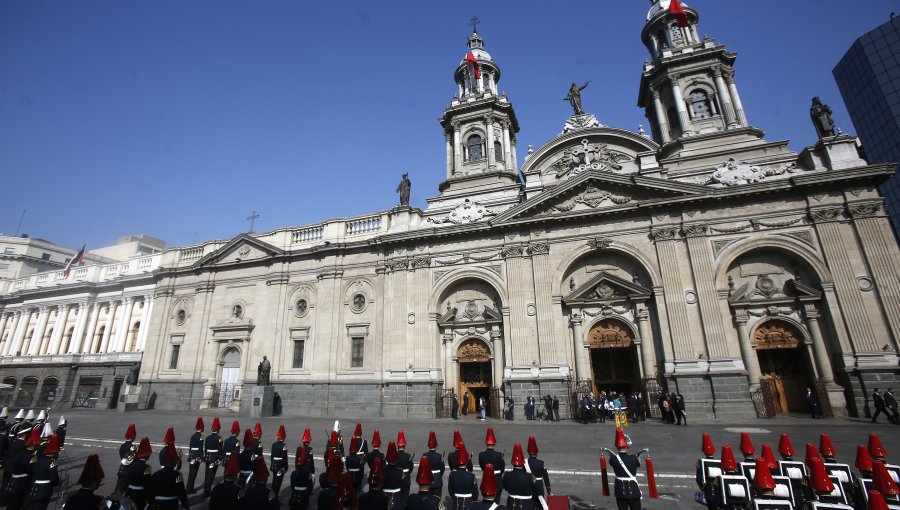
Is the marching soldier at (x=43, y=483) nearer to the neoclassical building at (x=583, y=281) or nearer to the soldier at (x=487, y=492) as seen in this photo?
the soldier at (x=487, y=492)

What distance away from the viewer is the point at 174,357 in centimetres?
3198

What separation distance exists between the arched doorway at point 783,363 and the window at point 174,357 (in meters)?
37.7

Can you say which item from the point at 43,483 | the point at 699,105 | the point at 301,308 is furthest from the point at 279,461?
the point at 699,105

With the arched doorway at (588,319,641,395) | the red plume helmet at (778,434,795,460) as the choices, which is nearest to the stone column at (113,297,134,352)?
the arched doorway at (588,319,641,395)

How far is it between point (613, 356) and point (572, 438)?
30.2 feet

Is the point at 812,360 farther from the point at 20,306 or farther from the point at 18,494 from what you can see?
the point at 20,306

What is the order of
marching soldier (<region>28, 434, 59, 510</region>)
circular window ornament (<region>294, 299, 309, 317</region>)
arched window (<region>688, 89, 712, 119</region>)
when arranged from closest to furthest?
marching soldier (<region>28, 434, 59, 510</region>)
arched window (<region>688, 89, 712, 119</region>)
circular window ornament (<region>294, 299, 309, 317</region>)

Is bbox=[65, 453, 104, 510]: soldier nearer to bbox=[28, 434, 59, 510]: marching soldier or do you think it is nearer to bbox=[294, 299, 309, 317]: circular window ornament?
bbox=[28, 434, 59, 510]: marching soldier

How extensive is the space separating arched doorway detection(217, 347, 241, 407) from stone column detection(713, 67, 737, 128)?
1440 inches

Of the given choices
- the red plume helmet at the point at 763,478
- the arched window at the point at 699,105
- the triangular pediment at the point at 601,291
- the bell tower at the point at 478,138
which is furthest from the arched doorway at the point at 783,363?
the red plume helmet at the point at 763,478

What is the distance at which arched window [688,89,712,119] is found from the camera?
92.4 feet

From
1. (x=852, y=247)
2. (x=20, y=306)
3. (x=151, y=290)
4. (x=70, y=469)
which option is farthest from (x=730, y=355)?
(x=20, y=306)

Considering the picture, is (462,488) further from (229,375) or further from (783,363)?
(229,375)

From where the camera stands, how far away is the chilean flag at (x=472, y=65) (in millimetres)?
33656
